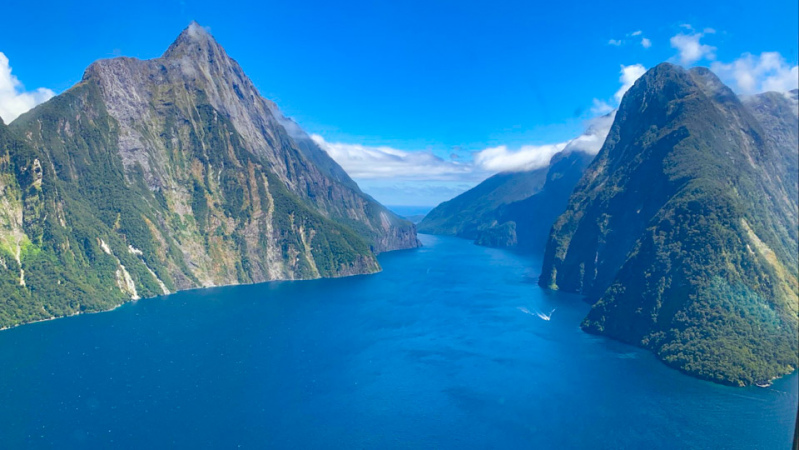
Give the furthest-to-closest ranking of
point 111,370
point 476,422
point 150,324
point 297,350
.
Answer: point 150,324 < point 297,350 < point 111,370 < point 476,422

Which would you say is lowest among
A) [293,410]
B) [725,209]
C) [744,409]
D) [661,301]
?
[293,410]

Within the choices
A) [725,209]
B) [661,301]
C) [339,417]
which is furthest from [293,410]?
[725,209]

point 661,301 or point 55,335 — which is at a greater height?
point 661,301

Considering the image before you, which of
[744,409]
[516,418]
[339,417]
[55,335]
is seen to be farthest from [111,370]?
[744,409]

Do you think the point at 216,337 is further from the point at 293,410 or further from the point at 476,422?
the point at 476,422

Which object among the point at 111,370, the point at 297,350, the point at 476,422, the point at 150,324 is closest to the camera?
the point at 476,422

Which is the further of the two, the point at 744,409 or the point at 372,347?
the point at 372,347
